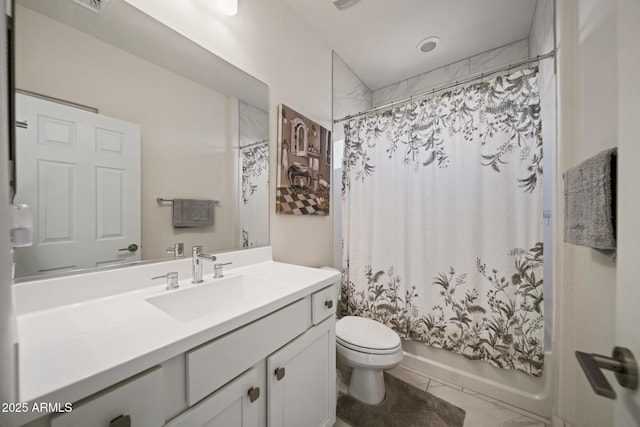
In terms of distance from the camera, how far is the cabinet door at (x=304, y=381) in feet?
2.56

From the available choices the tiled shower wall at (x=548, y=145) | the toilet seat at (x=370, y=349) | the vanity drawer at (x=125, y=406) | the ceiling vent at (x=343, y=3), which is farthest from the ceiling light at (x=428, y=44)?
the vanity drawer at (x=125, y=406)

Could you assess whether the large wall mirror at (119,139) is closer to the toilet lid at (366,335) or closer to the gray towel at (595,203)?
the toilet lid at (366,335)

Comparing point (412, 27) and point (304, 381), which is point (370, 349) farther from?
point (412, 27)

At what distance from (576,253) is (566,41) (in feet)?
3.31

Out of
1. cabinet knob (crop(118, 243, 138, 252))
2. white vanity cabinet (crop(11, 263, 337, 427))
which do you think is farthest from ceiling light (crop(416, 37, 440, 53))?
cabinet knob (crop(118, 243, 138, 252))

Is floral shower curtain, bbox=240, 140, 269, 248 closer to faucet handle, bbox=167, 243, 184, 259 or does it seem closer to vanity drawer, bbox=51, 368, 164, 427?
faucet handle, bbox=167, 243, 184, 259

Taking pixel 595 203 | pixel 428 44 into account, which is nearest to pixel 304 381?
pixel 595 203

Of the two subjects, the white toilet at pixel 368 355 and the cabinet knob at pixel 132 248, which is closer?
the cabinet knob at pixel 132 248

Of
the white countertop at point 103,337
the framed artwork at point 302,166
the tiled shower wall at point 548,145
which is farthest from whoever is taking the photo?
the framed artwork at point 302,166

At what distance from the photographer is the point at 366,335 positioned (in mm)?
1432

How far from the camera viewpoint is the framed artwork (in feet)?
4.75

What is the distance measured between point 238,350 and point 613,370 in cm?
79

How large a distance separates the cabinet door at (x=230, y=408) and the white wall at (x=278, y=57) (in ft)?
2.62

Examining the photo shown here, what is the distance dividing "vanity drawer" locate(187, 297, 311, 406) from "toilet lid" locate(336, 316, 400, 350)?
2.06 ft
